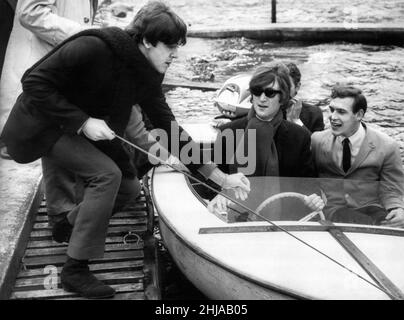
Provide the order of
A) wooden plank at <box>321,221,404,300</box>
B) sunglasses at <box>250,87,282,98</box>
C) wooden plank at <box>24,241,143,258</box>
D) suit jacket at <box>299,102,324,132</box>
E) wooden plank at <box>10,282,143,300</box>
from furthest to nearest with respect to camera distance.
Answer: suit jacket at <box>299,102,324,132</box>
wooden plank at <box>24,241,143,258</box>
sunglasses at <box>250,87,282,98</box>
wooden plank at <box>10,282,143,300</box>
wooden plank at <box>321,221,404,300</box>

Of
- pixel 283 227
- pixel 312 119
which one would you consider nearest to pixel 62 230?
pixel 283 227

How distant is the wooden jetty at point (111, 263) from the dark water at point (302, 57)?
1.48ft

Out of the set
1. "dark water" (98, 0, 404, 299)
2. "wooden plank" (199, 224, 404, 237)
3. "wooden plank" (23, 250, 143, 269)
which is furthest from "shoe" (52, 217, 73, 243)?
"dark water" (98, 0, 404, 299)

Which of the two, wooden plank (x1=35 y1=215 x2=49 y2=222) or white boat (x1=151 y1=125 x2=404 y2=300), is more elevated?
white boat (x1=151 y1=125 x2=404 y2=300)

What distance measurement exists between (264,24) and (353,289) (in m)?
10.2

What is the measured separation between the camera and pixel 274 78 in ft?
11.8

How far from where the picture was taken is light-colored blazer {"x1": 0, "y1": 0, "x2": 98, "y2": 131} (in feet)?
13.1

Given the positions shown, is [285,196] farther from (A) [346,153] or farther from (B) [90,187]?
(B) [90,187]

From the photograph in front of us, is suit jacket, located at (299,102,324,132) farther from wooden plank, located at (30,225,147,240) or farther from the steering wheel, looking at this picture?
wooden plank, located at (30,225,147,240)

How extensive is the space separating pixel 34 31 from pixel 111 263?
62.4 inches

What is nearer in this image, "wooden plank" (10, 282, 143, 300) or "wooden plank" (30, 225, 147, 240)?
"wooden plank" (10, 282, 143, 300)

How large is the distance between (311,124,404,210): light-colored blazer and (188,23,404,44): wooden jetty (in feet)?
27.4
